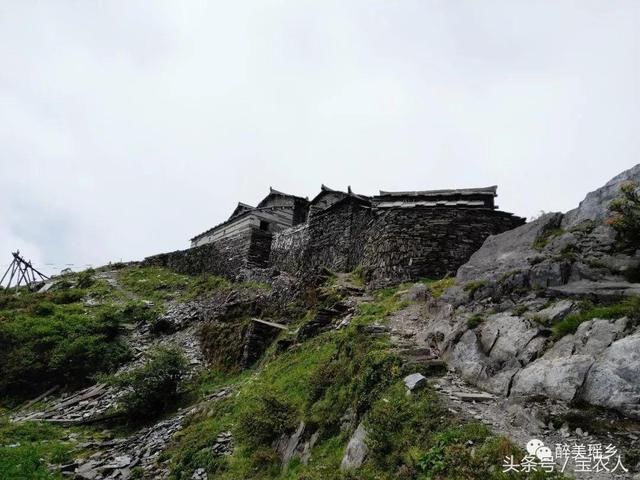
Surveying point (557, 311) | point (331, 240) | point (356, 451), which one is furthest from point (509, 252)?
point (331, 240)

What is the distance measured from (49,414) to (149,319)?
7.84 metres

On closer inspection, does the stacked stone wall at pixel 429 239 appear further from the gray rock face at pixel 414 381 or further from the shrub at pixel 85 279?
the shrub at pixel 85 279

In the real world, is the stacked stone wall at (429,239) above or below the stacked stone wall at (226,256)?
below

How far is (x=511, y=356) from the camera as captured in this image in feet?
26.9

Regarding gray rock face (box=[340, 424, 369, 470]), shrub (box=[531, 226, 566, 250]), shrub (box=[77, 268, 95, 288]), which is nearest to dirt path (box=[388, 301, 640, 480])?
gray rock face (box=[340, 424, 369, 470])

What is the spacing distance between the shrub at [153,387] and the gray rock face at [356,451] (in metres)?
9.99

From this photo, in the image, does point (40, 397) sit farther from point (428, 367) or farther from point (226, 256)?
point (428, 367)

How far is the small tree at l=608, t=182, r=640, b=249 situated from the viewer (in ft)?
30.9

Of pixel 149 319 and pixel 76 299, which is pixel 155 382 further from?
pixel 76 299

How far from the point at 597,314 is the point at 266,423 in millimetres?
7265

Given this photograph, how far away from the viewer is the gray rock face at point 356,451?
750cm

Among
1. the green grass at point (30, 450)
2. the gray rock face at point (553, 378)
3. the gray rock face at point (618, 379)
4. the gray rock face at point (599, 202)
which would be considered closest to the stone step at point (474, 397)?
the gray rock face at point (553, 378)

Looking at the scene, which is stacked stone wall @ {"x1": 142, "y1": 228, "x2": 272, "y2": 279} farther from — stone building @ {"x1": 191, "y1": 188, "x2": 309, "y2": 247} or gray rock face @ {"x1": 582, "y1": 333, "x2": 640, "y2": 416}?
gray rock face @ {"x1": 582, "y1": 333, "x2": 640, "y2": 416}

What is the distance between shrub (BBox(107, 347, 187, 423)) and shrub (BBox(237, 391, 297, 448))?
5.80 m
